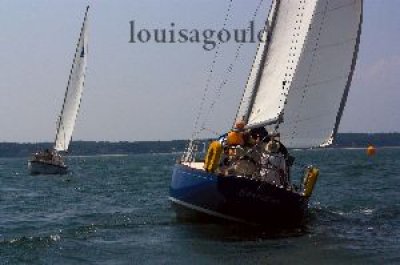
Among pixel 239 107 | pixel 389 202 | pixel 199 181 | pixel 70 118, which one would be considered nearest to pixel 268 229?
pixel 199 181

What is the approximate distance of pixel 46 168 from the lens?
62.3 m

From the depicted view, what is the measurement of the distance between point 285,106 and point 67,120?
49.4 m

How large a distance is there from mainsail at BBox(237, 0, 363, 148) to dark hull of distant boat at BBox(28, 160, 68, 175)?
4299cm

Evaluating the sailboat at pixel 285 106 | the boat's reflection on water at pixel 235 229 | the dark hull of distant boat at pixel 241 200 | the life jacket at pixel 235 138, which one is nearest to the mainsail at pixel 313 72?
the sailboat at pixel 285 106

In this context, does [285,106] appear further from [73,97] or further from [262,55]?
[73,97]

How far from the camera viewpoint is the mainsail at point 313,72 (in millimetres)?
21094

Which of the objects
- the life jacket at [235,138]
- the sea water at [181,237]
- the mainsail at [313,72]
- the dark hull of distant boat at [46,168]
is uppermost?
the mainsail at [313,72]

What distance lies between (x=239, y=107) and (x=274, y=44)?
7.76 ft

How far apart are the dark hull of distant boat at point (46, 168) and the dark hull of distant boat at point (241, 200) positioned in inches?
1666

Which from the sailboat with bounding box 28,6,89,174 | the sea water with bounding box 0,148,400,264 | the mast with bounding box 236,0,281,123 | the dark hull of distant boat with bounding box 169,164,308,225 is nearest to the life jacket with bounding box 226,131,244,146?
the mast with bounding box 236,0,281,123

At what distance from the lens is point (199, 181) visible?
20.7m

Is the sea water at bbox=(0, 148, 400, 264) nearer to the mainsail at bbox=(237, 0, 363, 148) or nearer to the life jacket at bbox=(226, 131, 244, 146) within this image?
the mainsail at bbox=(237, 0, 363, 148)

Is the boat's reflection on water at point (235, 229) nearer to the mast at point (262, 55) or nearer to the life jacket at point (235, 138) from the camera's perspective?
the life jacket at point (235, 138)

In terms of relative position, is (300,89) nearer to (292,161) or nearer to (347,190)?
(292,161)
